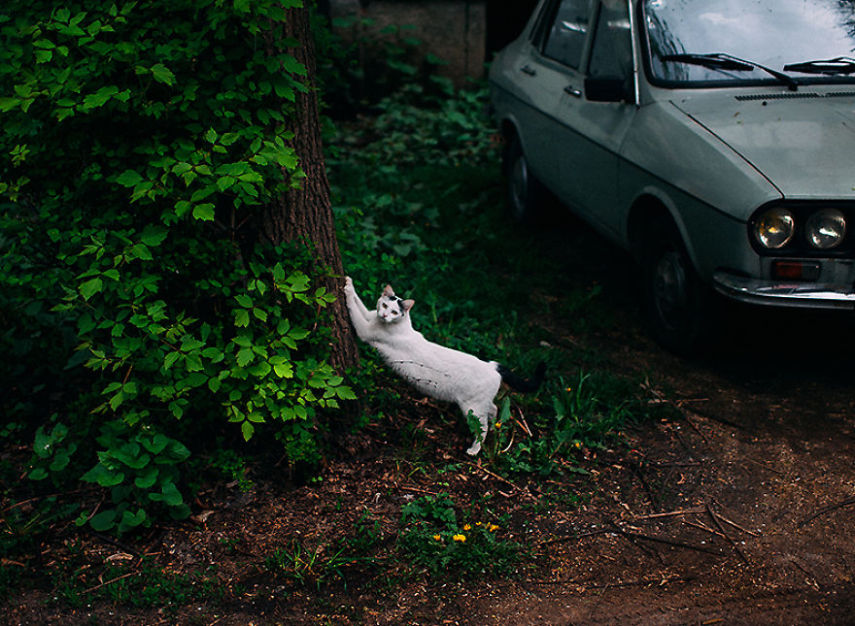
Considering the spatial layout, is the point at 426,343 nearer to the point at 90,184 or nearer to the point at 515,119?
the point at 90,184

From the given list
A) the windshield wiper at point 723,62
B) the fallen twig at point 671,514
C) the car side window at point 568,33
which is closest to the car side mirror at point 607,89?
the windshield wiper at point 723,62

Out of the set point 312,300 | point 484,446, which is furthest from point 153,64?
point 484,446

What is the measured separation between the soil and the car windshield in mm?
1405

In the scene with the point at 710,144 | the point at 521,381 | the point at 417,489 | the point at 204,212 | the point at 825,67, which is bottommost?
the point at 417,489

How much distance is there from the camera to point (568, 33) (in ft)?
19.5

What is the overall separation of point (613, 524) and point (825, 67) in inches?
117

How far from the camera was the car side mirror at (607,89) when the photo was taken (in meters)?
4.77

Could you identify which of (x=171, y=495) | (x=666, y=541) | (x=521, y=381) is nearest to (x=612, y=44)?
(x=521, y=381)

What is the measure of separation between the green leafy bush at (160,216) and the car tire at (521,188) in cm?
336

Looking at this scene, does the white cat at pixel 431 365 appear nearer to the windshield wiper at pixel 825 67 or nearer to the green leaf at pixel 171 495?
the green leaf at pixel 171 495

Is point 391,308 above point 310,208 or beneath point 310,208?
beneath

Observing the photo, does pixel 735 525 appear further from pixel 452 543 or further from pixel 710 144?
pixel 710 144

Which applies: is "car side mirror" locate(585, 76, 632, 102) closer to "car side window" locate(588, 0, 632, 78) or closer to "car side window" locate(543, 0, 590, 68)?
"car side window" locate(588, 0, 632, 78)

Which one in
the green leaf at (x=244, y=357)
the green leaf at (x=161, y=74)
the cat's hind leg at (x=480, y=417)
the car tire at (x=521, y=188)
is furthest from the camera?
the car tire at (x=521, y=188)
